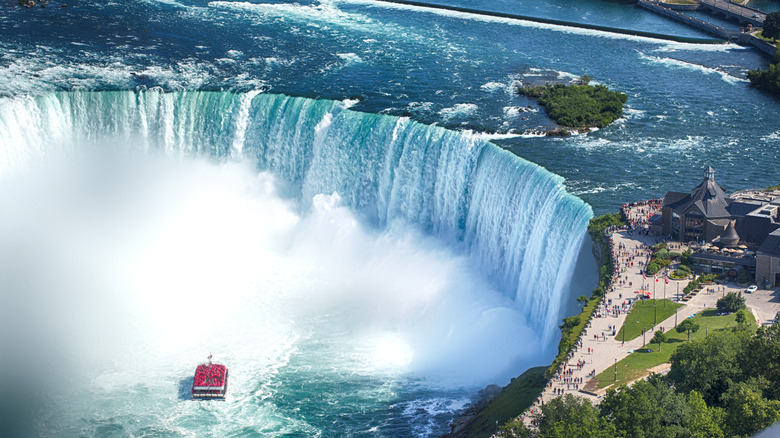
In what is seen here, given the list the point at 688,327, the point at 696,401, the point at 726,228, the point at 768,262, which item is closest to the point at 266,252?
the point at 726,228

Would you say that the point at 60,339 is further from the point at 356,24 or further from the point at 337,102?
the point at 356,24

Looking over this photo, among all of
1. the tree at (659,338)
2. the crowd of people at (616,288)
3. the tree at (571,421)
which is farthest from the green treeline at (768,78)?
the tree at (571,421)

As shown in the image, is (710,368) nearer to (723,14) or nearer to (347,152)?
(347,152)

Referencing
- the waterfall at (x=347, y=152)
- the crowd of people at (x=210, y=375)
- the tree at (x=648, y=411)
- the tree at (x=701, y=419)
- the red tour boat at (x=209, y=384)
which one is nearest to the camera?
the tree at (x=701, y=419)

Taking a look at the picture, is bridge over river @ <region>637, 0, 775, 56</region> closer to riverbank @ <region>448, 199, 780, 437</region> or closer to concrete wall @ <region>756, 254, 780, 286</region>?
riverbank @ <region>448, 199, 780, 437</region>

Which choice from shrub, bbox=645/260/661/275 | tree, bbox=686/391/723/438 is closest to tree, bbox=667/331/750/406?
tree, bbox=686/391/723/438

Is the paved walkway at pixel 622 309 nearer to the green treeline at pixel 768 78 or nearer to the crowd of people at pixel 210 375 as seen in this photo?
the crowd of people at pixel 210 375

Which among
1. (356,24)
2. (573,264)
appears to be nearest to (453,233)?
(573,264)
